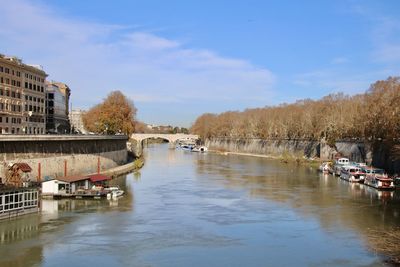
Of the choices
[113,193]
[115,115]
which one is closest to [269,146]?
[115,115]

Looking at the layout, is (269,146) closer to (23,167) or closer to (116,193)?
(116,193)

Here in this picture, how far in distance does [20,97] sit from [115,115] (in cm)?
1842

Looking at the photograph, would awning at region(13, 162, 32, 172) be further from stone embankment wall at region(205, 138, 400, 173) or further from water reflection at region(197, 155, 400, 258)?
stone embankment wall at region(205, 138, 400, 173)

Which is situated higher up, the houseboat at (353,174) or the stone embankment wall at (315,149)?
the stone embankment wall at (315,149)

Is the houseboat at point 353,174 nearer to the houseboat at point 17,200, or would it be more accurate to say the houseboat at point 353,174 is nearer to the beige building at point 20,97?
the houseboat at point 17,200

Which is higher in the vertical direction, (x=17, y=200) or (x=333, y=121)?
(x=333, y=121)

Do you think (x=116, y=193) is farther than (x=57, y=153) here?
No

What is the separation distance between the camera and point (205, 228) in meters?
28.7

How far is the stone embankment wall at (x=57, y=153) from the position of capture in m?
40.4

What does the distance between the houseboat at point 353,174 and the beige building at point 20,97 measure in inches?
1440

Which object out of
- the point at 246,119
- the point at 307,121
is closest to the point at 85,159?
the point at 307,121

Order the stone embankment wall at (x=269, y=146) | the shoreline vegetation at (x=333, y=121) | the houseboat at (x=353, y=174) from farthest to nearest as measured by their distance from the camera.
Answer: the stone embankment wall at (x=269, y=146) < the shoreline vegetation at (x=333, y=121) < the houseboat at (x=353, y=174)

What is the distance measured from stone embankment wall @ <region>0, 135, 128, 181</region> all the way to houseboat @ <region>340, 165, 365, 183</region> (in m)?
26.4

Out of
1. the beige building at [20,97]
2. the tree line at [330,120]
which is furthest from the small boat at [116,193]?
the tree line at [330,120]
